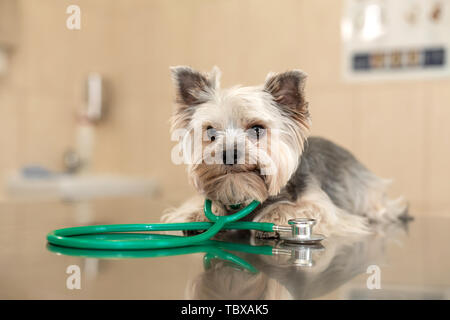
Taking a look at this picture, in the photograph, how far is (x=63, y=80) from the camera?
3814mm

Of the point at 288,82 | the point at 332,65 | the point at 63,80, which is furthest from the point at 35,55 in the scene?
the point at 288,82

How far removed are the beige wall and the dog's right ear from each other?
162cm

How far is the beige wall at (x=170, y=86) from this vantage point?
2969 mm

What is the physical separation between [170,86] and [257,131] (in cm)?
260

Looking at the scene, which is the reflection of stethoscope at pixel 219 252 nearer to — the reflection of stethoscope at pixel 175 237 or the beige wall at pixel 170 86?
the reflection of stethoscope at pixel 175 237

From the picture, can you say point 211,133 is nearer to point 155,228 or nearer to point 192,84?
point 192,84

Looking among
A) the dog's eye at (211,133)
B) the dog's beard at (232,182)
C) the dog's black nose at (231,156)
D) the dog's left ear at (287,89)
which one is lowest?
the dog's beard at (232,182)

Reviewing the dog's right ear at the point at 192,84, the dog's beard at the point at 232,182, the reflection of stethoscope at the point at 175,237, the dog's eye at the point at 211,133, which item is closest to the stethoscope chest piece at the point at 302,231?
the reflection of stethoscope at the point at 175,237

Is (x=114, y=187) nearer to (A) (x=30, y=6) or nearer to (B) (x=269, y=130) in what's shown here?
(A) (x=30, y=6)

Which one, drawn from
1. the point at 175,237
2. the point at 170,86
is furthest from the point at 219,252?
the point at 170,86

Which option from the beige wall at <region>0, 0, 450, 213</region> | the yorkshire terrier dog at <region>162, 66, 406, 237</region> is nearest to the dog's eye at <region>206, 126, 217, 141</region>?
the yorkshire terrier dog at <region>162, 66, 406, 237</region>

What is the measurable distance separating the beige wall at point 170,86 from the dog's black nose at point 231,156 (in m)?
1.74

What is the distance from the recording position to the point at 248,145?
94 cm

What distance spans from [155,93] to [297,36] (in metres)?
1.40
